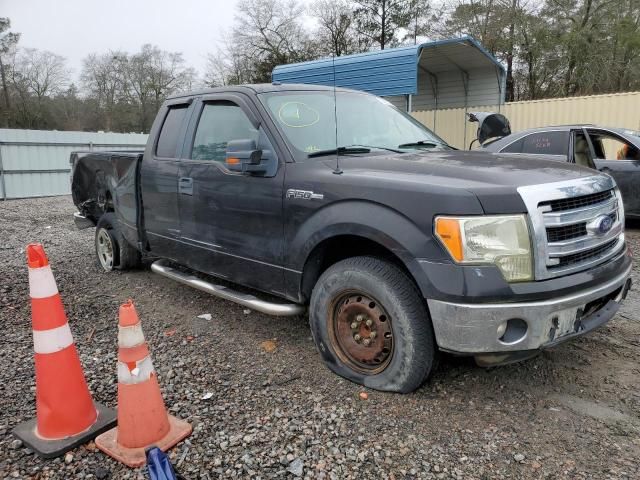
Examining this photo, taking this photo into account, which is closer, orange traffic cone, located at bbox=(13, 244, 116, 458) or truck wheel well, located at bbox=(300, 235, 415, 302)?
orange traffic cone, located at bbox=(13, 244, 116, 458)

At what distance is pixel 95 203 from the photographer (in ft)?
20.1

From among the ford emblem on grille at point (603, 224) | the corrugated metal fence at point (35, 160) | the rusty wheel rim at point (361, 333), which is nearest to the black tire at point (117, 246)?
the rusty wheel rim at point (361, 333)

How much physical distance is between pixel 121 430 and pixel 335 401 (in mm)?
1167

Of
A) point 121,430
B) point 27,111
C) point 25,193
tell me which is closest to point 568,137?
point 121,430

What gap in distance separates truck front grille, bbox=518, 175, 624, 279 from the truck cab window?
2995 mm

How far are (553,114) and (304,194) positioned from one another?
12.7 metres

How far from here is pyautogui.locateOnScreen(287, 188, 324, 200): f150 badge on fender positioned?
3105 millimetres

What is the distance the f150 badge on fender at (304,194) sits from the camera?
3.10 m

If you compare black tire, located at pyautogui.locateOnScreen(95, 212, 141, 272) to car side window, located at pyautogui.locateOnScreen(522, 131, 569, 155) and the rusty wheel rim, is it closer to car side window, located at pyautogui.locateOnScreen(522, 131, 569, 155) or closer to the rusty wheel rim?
the rusty wheel rim

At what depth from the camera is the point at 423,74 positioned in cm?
1659

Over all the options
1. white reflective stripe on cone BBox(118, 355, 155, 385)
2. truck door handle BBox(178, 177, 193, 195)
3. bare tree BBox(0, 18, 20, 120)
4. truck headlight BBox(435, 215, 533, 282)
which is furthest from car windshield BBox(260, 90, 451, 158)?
bare tree BBox(0, 18, 20, 120)

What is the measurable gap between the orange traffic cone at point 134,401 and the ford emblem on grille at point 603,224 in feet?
8.25

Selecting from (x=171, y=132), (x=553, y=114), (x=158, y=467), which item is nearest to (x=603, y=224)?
(x=158, y=467)

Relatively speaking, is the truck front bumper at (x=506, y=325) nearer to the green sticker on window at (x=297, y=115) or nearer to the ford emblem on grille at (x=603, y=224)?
the ford emblem on grille at (x=603, y=224)
